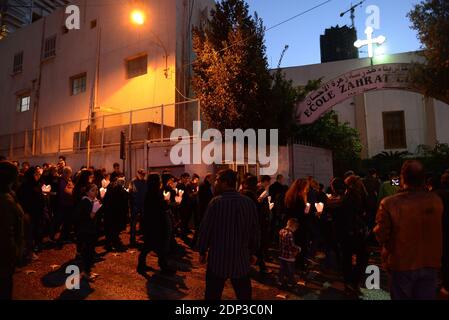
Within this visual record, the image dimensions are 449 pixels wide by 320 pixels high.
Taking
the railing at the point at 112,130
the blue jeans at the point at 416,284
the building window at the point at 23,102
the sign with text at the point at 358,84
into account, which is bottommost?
the blue jeans at the point at 416,284

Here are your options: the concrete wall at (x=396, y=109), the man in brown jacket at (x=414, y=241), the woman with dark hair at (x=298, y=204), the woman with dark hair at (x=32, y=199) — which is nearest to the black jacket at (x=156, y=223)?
the woman with dark hair at (x=298, y=204)

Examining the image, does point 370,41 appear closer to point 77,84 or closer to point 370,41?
point 370,41

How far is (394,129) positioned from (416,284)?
19.3 metres

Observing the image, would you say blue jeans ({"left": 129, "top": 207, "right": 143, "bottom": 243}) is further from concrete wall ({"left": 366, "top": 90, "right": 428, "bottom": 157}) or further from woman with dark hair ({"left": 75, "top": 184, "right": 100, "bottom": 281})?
concrete wall ({"left": 366, "top": 90, "right": 428, "bottom": 157})

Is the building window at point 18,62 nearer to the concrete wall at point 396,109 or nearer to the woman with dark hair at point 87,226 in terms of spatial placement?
the woman with dark hair at point 87,226

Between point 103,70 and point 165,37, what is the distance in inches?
159

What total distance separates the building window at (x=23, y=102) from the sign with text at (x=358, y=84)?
16830mm

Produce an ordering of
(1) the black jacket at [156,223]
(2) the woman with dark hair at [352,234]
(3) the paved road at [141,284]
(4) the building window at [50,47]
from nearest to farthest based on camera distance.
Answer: (3) the paved road at [141,284]
(2) the woman with dark hair at [352,234]
(1) the black jacket at [156,223]
(4) the building window at [50,47]

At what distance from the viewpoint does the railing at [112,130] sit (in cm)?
1318

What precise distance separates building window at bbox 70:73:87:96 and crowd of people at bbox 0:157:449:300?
9183 millimetres

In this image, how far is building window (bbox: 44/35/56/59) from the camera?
64.1ft
